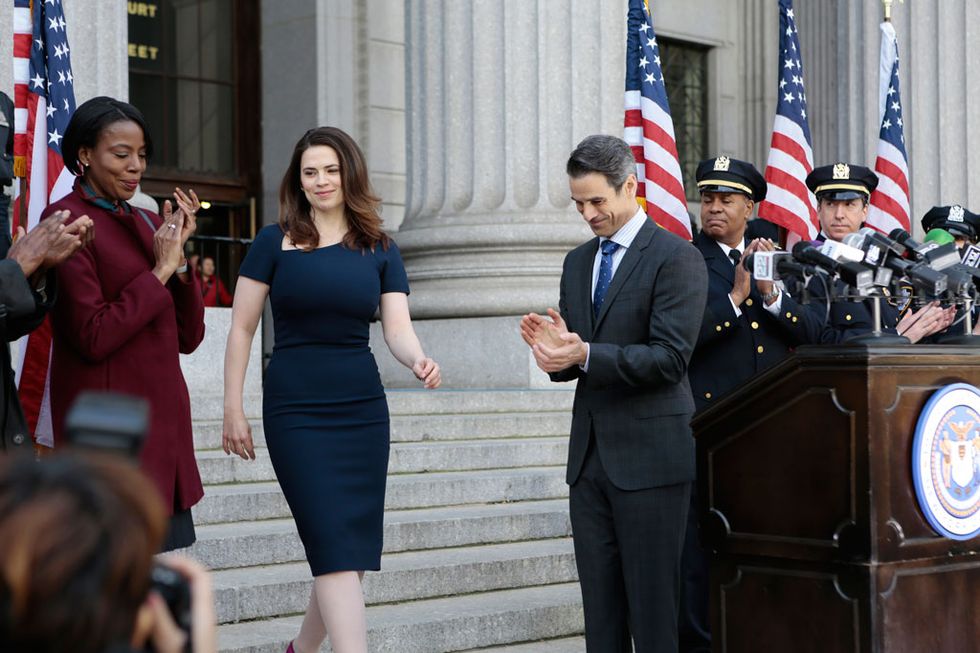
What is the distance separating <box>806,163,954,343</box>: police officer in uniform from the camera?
18.8ft

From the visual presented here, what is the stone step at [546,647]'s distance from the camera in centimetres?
601

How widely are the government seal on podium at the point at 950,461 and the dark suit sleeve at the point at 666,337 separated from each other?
0.77 metres

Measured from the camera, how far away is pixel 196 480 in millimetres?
4332

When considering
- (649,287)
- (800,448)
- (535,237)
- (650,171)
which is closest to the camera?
(800,448)

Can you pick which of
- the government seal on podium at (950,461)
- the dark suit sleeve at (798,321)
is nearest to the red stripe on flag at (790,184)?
the dark suit sleeve at (798,321)

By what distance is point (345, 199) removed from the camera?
4.85 meters

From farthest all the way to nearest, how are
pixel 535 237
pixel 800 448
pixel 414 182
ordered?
pixel 414 182, pixel 535 237, pixel 800 448

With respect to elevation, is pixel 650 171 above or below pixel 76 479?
above

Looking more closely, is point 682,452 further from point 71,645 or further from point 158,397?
point 71,645

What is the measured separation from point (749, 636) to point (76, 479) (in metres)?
3.31

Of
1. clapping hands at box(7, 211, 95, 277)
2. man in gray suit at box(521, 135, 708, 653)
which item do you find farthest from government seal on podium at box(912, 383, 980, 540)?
clapping hands at box(7, 211, 95, 277)

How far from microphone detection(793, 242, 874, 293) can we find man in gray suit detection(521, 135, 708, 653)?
427 millimetres

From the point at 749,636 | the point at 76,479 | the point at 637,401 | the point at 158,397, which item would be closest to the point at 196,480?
the point at 158,397

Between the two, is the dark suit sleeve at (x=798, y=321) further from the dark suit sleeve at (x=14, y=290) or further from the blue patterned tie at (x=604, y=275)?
the dark suit sleeve at (x=14, y=290)
